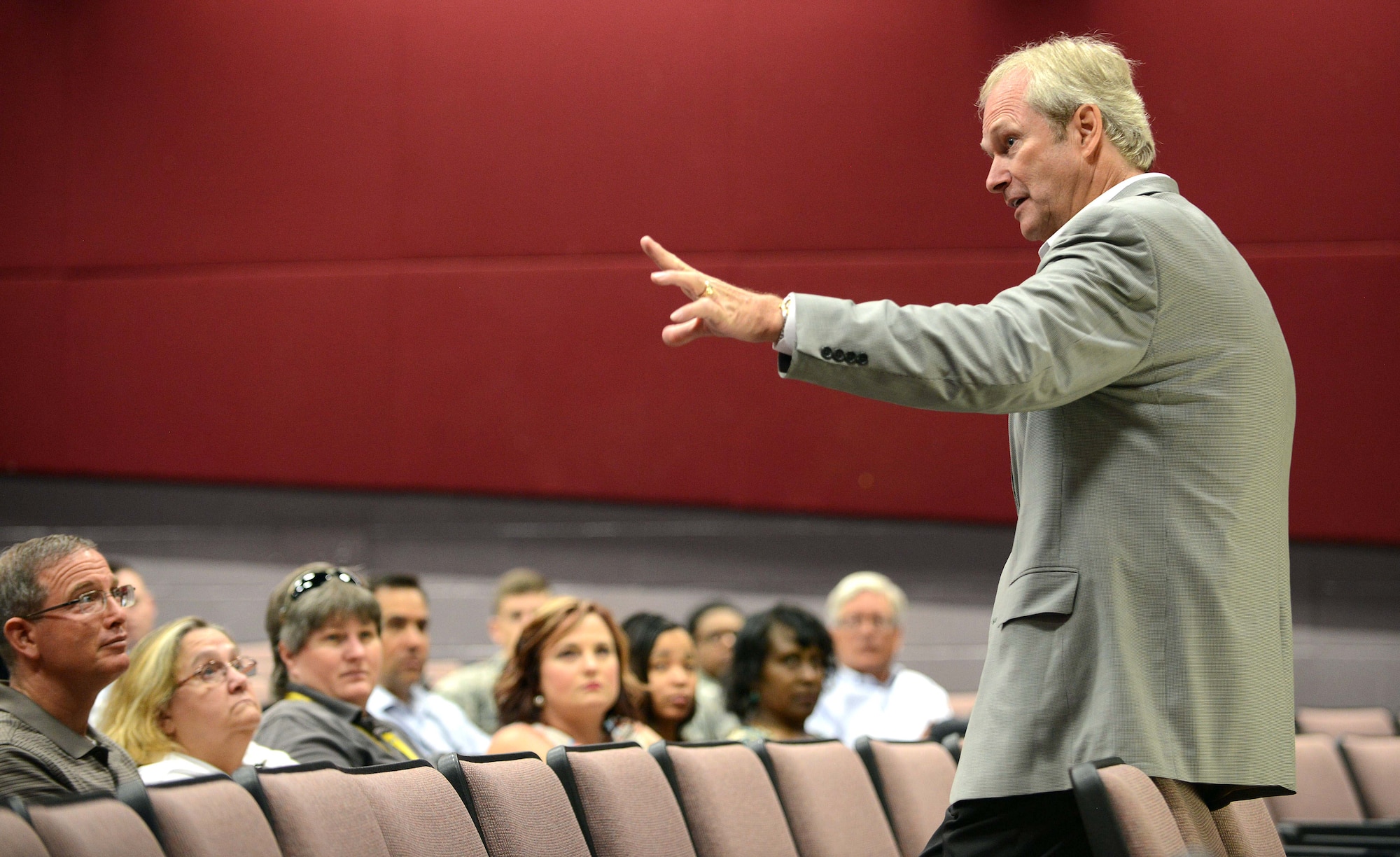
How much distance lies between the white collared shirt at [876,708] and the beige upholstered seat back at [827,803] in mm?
1348

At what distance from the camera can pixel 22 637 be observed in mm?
1930

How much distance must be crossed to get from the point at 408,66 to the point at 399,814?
410 centimetres

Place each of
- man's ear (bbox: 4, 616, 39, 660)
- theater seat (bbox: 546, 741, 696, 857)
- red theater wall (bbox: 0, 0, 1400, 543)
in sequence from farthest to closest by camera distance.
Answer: red theater wall (bbox: 0, 0, 1400, 543), man's ear (bbox: 4, 616, 39, 660), theater seat (bbox: 546, 741, 696, 857)

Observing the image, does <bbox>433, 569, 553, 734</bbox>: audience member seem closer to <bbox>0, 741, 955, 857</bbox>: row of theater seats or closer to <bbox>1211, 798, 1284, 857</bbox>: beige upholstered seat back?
<bbox>0, 741, 955, 857</bbox>: row of theater seats

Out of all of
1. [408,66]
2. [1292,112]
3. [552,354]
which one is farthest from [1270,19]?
[408,66]

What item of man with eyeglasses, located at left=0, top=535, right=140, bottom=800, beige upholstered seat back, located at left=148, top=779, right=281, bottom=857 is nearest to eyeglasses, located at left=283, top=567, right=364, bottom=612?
man with eyeglasses, located at left=0, top=535, right=140, bottom=800

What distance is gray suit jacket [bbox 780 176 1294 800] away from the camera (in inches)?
44.5

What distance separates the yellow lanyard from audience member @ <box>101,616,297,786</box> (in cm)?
37

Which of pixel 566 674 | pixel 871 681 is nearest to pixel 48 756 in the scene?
pixel 566 674

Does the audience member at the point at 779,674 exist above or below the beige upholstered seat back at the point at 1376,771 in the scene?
above

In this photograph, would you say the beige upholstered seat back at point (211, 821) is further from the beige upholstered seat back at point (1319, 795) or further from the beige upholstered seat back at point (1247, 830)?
the beige upholstered seat back at point (1319, 795)

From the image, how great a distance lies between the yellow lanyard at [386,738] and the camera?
2.62m

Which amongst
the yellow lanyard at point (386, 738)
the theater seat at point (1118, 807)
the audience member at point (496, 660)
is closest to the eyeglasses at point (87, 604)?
the yellow lanyard at point (386, 738)

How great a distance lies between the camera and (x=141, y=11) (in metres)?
5.32
